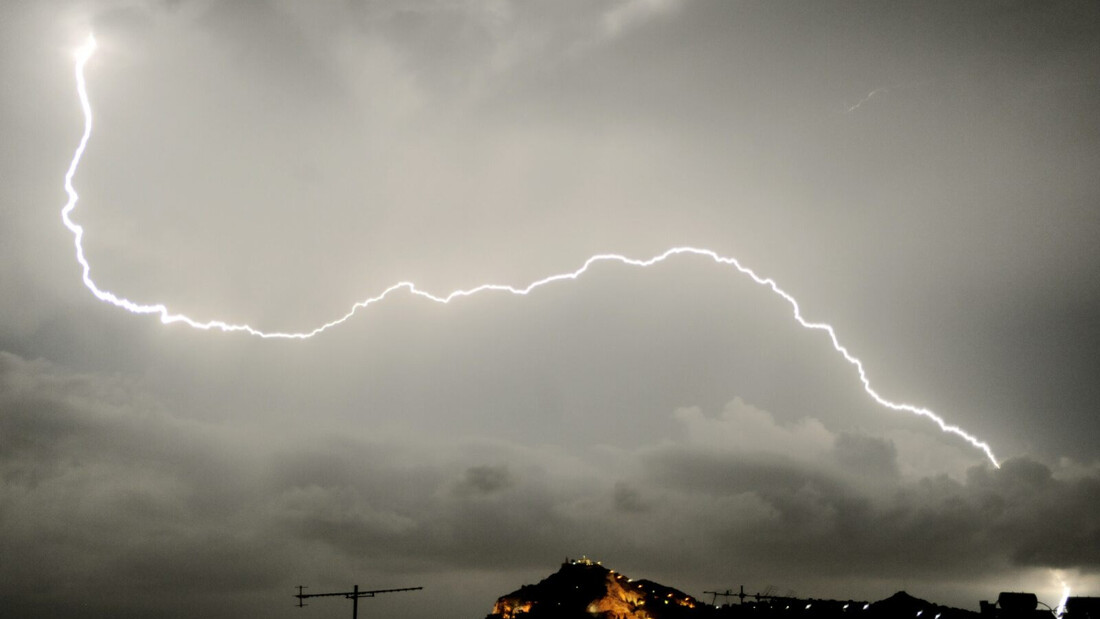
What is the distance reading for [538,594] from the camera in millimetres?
84438

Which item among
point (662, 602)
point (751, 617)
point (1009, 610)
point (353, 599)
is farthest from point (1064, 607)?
point (353, 599)

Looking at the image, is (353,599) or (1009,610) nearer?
(1009,610)

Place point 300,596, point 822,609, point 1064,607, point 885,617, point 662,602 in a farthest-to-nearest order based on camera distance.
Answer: point 300,596 < point 662,602 < point 822,609 < point 885,617 < point 1064,607

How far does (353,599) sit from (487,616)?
14.9m

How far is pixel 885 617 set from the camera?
54.5 m

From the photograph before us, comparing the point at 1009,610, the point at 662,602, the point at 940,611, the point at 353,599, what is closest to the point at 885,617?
the point at 940,611

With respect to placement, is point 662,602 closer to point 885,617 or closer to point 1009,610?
point 885,617

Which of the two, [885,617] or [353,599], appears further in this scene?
[353,599]

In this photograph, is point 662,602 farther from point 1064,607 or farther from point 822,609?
point 1064,607

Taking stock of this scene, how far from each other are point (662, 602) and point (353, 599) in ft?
107

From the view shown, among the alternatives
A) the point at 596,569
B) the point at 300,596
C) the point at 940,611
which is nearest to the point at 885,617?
the point at 940,611

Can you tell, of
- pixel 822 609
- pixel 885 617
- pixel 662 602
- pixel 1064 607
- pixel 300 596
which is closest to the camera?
pixel 1064 607

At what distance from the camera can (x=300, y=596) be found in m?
93.8

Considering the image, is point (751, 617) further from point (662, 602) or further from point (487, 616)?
point (487, 616)
